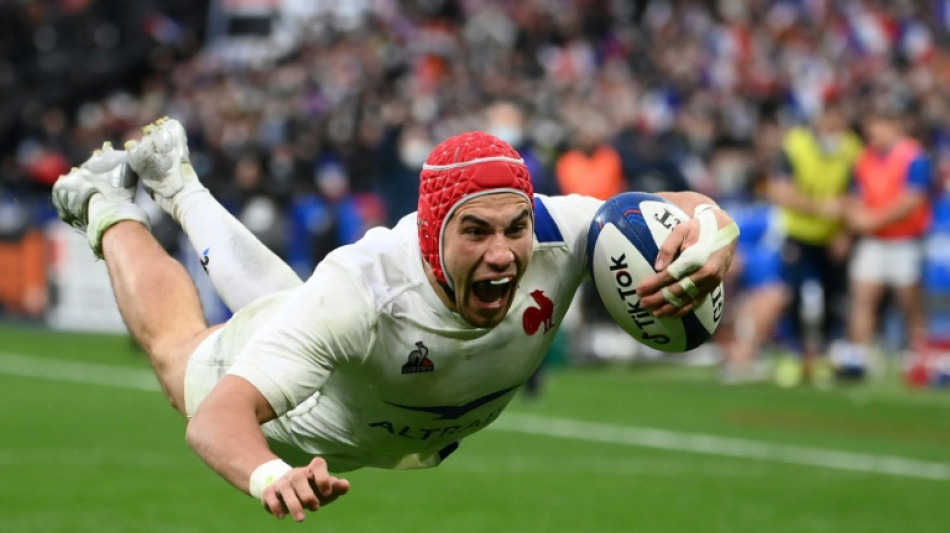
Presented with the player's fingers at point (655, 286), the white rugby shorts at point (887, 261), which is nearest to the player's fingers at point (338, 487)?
the player's fingers at point (655, 286)

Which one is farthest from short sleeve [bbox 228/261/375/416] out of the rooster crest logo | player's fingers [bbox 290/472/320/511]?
player's fingers [bbox 290/472/320/511]

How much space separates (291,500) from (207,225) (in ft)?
8.57

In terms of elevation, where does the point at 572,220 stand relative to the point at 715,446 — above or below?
above

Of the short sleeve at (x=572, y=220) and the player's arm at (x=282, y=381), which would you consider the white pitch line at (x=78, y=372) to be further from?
the player's arm at (x=282, y=381)

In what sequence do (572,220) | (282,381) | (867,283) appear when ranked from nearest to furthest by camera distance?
(282,381)
(572,220)
(867,283)

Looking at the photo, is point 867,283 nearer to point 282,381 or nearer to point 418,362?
point 418,362

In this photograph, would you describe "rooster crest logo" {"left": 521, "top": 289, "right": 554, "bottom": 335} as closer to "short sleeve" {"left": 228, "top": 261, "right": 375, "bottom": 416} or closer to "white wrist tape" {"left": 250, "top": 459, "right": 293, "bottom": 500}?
"short sleeve" {"left": 228, "top": 261, "right": 375, "bottom": 416}

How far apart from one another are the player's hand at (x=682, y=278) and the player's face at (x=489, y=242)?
0.39 metres

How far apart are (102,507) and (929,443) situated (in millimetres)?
5639

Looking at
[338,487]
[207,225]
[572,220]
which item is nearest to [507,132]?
[207,225]

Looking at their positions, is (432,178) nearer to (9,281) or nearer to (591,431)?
(591,431)

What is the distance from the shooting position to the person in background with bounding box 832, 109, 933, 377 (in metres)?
13.8

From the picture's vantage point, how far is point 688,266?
190 inches

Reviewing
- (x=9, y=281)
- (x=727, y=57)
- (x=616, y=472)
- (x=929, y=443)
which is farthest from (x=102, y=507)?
(x=727, y=57)
